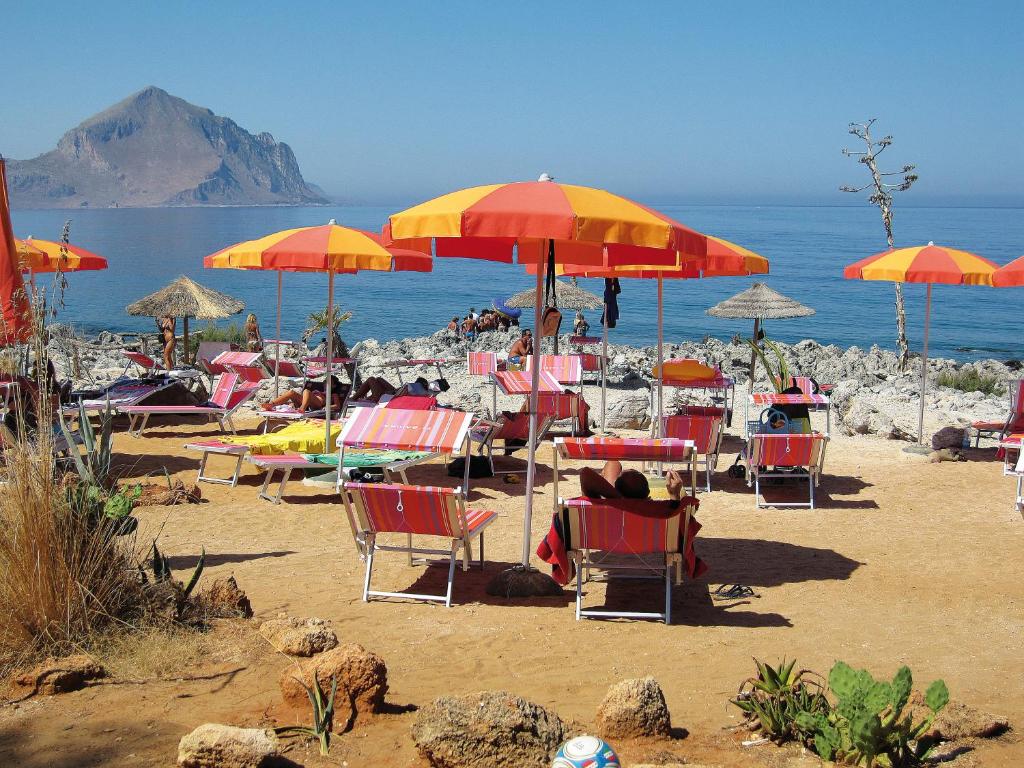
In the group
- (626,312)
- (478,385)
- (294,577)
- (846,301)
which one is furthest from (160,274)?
(294,577)

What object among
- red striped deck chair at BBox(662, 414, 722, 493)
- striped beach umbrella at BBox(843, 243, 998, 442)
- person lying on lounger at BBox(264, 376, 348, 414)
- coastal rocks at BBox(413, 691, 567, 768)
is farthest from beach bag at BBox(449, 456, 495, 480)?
coastal rocks at BBox(413, 691, 567, 768)

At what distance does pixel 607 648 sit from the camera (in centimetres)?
517

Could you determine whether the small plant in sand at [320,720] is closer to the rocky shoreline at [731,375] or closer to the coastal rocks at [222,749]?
the coastal rocks at [222,749]

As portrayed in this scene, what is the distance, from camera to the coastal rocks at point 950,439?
36.0ft

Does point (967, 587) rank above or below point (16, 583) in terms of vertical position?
below

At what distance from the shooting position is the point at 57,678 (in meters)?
4.02

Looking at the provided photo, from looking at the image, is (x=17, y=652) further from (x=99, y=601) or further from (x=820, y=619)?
(x=820, y=619)

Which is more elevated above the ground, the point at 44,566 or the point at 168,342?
the point at 44,566

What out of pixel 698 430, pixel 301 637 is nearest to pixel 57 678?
pixel 301 637

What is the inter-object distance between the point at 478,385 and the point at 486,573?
989 centimetres

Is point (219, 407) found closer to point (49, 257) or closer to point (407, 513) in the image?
point (49, 257)

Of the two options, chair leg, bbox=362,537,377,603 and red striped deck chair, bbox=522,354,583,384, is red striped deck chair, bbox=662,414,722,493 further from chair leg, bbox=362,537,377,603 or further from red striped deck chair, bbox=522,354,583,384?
chair leg, bbox=362,537,377,603

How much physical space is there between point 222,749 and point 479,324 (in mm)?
25661

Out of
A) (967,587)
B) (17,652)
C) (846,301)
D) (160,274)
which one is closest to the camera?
(17,652)
